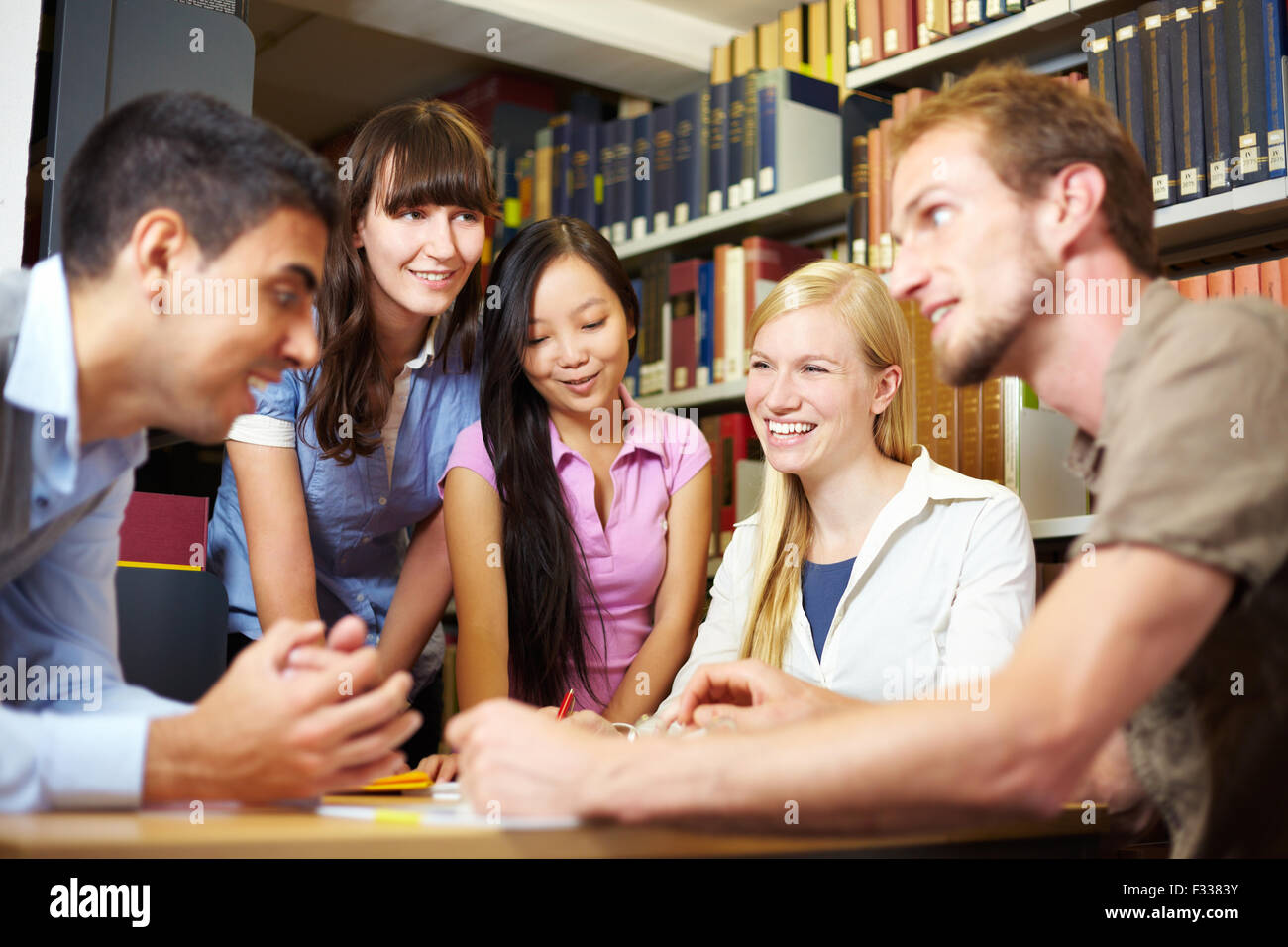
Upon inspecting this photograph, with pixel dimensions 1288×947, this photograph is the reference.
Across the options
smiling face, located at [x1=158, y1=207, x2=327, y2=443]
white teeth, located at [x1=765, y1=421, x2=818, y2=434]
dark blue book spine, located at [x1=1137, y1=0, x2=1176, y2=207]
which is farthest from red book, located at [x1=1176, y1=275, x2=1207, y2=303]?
smiling face, located at [x1=158, y1=207, x2=327, y2=443]

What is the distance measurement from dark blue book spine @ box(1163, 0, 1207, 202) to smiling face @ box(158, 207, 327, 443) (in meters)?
1.73

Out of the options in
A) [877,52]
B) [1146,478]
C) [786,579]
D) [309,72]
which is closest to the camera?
[1146,478]

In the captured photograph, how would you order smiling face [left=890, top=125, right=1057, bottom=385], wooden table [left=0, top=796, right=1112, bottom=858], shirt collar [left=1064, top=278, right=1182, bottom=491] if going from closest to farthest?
1. wooden table [left=0, top=796, right=1112, bottom=858]
2. shirt collar [left=1064, top=278, right=1182, bottom=491]
3. smiling face [left=890, top=125, right=1057, bottom=385]

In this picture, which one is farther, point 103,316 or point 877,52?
point 877,52

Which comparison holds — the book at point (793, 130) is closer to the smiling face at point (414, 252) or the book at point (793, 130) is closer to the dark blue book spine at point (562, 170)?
the dark blue book spine at point (562, 170)

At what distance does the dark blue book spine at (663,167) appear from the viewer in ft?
10.5

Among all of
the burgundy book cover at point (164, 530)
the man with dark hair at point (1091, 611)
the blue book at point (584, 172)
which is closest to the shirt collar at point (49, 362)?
the man with dark hair at point (1091, 611)

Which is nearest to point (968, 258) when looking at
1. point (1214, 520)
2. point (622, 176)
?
point (1214, 520)

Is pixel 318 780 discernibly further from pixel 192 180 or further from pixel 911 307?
pixel 911 307

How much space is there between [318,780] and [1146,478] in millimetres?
679

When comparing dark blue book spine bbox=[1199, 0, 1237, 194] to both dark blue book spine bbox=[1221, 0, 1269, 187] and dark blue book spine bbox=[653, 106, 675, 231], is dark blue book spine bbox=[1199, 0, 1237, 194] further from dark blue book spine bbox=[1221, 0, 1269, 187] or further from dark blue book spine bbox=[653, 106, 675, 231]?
dark blue book spine bbox=[653, 106, 675, 231]

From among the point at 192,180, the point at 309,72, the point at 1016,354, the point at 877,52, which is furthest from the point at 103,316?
the point at 309,72

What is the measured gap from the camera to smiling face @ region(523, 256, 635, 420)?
209 cm

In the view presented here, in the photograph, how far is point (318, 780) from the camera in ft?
3.15
